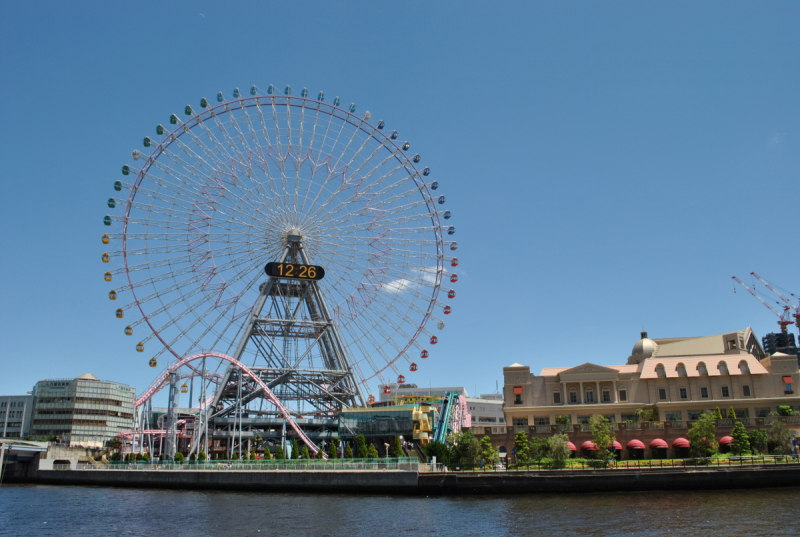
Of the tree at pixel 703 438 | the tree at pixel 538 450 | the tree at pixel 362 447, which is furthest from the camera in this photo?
the tree at pixel 362 447

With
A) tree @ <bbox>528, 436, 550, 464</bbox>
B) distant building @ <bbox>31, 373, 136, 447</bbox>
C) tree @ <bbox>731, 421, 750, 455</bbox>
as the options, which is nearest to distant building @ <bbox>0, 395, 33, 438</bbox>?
distant building @ <bbox>31, 373, 136, 447</bbox>

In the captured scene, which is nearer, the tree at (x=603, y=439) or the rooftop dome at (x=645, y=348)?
the tree at (x=603, y=439)

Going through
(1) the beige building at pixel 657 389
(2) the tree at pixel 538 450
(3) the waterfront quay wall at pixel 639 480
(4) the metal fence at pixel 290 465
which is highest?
(1) the beige building at pixel 657 389

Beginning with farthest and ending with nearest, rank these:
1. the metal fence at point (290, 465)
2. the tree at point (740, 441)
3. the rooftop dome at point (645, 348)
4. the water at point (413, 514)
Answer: the rooftop dome at point (645, 348), the tree at point (740, 441), the metal fence at point (290, 465), the water at point (413, 514)

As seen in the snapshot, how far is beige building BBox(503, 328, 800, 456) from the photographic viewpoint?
10050cm

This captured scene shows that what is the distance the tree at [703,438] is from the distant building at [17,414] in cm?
14597

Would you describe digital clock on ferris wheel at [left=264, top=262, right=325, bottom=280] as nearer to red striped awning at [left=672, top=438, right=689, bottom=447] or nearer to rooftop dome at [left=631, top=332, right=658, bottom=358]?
red striped awning at [left=672, top=438, right=689, bottom=447]

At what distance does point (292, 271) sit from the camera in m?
101

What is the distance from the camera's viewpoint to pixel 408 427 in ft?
335

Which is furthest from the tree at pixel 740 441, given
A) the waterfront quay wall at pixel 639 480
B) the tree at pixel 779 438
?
the waterfront quay wall at pixel 639 480

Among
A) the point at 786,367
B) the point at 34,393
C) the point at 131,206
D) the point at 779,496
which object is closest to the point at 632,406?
the point at 786,367

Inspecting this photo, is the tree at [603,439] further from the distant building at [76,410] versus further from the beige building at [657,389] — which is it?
the distant building at [76,410]

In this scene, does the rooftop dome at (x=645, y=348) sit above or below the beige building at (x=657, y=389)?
above

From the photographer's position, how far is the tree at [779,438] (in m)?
80.2
